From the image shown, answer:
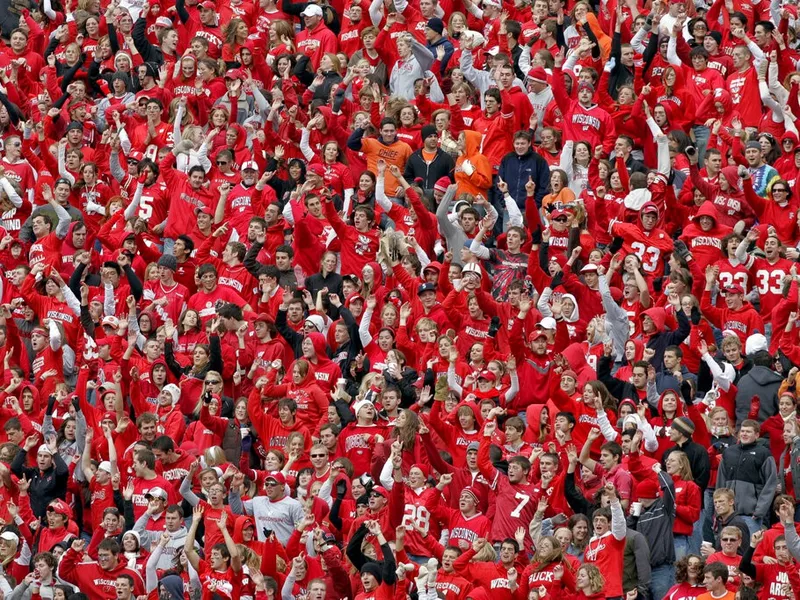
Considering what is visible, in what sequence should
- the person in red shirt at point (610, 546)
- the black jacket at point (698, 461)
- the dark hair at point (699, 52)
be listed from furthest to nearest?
the dark hair at point (699, 52)
the black jacket at point (698, 461)
the person in red shirt at point (610, 546)

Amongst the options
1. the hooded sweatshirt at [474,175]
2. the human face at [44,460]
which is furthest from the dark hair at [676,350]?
the human face at [44,460]

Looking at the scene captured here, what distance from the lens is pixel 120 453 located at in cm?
1983

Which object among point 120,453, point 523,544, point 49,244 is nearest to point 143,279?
point 49,244

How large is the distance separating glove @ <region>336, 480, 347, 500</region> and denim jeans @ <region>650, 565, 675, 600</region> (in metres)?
2.72

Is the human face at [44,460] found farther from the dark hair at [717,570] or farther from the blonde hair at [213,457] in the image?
the dark hair at [717,570]

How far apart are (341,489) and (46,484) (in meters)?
2.75

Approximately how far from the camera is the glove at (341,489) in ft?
61.4

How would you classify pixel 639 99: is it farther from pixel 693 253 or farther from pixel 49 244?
pixel 49 244

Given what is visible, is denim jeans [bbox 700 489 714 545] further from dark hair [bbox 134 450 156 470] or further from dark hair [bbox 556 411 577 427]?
dark hair [bbox 134 450 156 470]

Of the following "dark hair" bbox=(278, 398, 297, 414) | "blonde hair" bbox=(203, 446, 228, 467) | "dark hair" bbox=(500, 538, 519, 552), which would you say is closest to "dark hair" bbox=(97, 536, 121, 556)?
"blonde hair" bbox=(203, 446, 228, 467)

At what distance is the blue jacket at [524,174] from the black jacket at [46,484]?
5581 millimetres

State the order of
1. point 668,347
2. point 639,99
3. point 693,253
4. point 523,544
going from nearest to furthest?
1. point 523,544
2. point 668,347
3. point 693,253
4. point 639,99

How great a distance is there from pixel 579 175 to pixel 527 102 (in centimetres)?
127

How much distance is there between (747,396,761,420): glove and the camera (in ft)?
62.7
